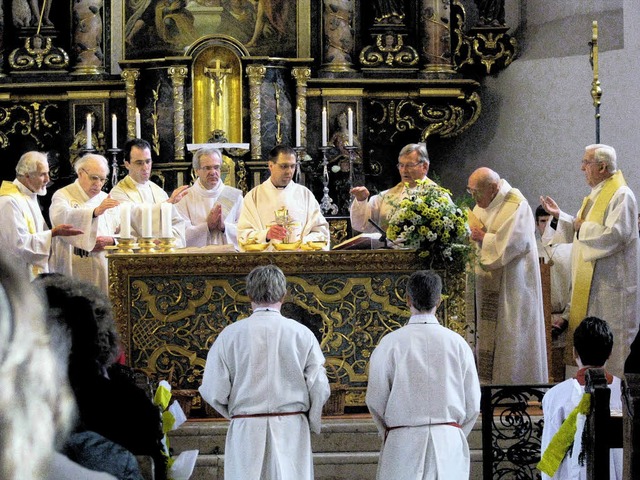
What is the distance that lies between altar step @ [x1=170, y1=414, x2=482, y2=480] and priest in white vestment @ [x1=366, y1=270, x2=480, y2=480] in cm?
138

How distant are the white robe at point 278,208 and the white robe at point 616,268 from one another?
1.85 m

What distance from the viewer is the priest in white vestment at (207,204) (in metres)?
9.06

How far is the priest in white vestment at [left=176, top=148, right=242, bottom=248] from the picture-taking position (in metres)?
9.06

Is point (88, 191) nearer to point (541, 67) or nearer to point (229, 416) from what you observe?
point (229, 416)

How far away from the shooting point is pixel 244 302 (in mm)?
7586

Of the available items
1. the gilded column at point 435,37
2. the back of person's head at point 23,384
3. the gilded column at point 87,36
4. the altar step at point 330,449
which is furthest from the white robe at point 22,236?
the back of person's head at point 23,384

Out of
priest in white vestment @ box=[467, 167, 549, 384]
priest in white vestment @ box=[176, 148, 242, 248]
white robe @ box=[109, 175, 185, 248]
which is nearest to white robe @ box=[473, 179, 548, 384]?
priest in white vestment @ box=[467, 167, 549, 384]

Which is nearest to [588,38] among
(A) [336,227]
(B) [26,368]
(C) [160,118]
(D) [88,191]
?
(A) [336,227]

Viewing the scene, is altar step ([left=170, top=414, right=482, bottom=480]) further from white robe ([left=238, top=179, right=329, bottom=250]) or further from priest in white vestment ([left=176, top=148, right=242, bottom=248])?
priest in white vestment ([left=176, top=148, right=242, bottom=248])

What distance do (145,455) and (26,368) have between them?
2.19 m

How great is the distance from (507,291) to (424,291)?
9.69 feet

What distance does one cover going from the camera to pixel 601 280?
8.73m

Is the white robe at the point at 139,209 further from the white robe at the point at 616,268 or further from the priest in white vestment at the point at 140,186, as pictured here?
the white robe at the point at 616,268

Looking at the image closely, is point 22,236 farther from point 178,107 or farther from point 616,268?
point 616,268
